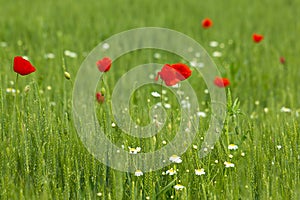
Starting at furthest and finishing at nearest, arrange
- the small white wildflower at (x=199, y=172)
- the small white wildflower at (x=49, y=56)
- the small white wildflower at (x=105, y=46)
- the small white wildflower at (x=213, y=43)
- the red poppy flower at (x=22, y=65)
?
the small white wildflower at (x=213, y=43) < the small white wildflower at (x=105, y=46) < the small white wildflower at (x=49, y=56) < the red poppy flower at (x=22, y=65) < the small white wildflower at (x=199, y=172)

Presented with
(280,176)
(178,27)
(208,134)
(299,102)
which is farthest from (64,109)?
(178,27)

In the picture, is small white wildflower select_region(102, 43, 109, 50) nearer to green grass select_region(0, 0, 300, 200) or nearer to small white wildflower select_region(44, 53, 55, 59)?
green grass select_region(0, 0, 300, 200)

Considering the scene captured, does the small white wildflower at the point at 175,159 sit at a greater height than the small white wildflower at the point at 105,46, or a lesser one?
lesser

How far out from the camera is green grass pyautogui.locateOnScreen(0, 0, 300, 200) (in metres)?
2.87

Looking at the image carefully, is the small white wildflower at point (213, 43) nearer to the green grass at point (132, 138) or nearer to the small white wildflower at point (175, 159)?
the green grass at point (132, 138)

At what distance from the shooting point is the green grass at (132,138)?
2871 mm

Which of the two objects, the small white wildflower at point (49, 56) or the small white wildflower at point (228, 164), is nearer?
the small white wildflower at point (228, 164)

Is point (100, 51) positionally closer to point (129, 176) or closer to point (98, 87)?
point (98, 87)

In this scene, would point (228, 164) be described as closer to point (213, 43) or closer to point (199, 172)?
point (199, 172)

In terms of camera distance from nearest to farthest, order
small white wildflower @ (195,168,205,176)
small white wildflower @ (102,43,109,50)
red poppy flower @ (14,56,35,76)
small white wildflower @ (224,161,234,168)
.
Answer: small white wildflower @ (195,168,205,176), small white wildflower @ (224,161,234,168), red poppy flower @ (14,56,35,76), small white wildflower @ (102,43,109,50)

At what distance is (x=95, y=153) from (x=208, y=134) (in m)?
0.68

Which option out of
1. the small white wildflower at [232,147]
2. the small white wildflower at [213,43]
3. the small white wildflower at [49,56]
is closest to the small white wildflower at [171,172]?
the small white wildflower at [232,147]

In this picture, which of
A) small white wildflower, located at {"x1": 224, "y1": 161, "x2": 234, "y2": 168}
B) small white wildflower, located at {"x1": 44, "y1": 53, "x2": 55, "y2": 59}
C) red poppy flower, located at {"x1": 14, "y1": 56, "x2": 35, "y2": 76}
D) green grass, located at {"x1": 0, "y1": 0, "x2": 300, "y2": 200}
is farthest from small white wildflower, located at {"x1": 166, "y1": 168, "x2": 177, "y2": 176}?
small white wildflower, located at {"x1": 44, "y1": 53, "x2": 55, "y2": 59}

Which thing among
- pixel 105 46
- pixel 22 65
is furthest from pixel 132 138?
pixel 105 46
